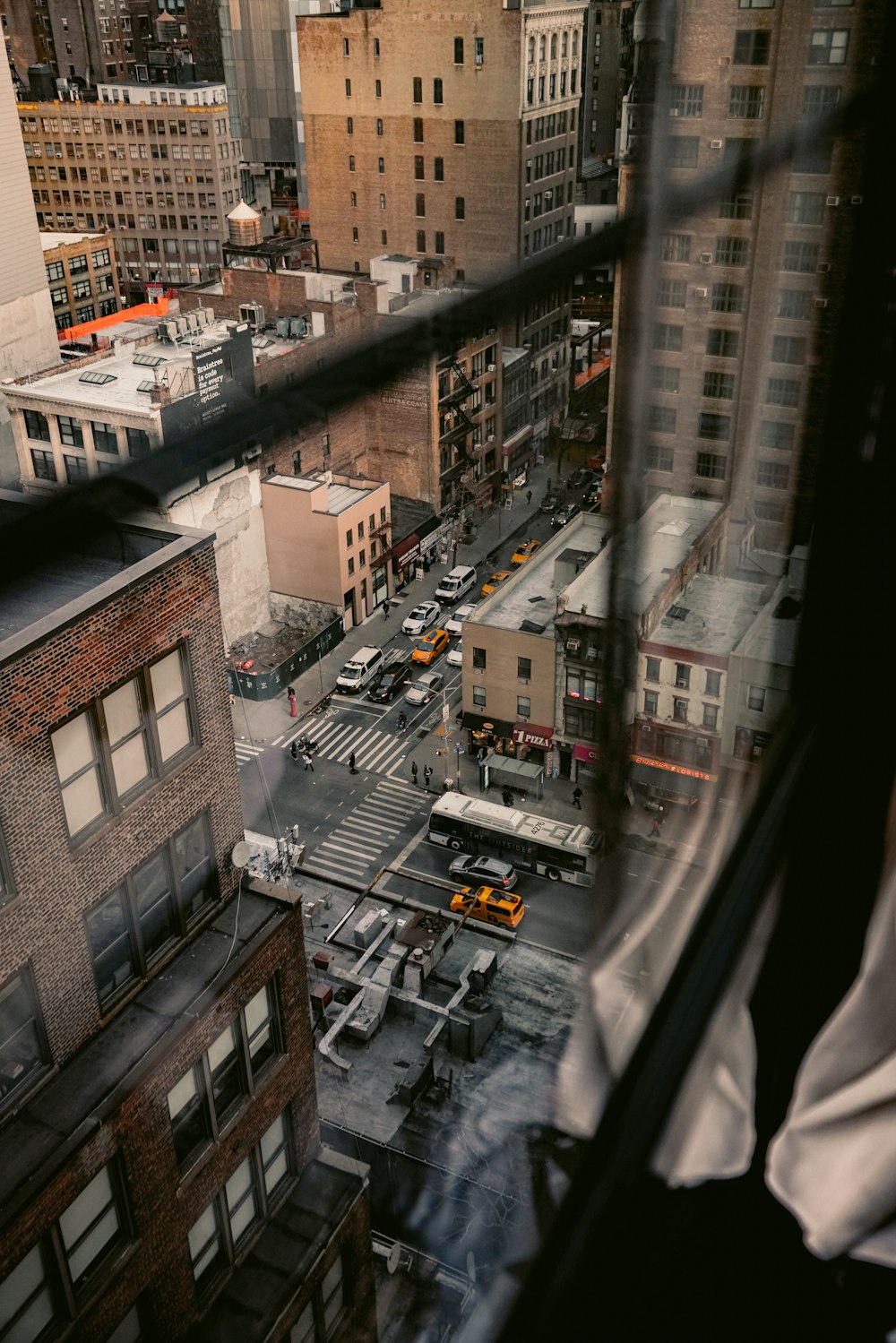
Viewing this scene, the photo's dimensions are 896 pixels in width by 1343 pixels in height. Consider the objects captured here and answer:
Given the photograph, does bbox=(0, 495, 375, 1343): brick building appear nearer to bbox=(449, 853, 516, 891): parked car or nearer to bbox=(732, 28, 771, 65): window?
bbox=(732, 28, 771, 65): window

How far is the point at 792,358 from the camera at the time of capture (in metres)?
1.39

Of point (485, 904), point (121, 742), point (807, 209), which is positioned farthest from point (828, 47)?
point (485, 904)

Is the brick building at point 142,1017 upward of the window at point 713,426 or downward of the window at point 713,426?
downward

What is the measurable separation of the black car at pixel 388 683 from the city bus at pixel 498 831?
134 centimetres

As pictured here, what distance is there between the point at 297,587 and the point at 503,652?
1.78 metres

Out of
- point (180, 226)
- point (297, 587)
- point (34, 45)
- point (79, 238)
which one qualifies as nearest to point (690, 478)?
point (297, 587)

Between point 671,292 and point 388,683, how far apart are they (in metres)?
7.08

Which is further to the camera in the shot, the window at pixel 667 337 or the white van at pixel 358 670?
the white van at pixel 358 670

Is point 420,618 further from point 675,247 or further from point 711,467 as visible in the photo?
point 675,247

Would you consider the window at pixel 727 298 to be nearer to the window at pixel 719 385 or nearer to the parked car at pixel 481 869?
the window at pixel 719 385

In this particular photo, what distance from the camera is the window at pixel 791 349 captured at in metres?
1.35

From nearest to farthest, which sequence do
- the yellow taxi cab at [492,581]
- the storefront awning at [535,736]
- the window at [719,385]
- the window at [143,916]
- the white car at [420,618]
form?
the window at [143,916] < the window at [719,385] < the storefront awning at [535,736] < the yellow taxi cab at [492,581] < the white car at [420,618]

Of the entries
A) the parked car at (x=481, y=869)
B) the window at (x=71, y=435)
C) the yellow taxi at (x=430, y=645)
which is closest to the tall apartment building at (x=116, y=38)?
the yellow taxi at (x=430, y=645)

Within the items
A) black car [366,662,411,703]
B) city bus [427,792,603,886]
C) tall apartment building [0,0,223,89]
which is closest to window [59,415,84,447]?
city bus [427,792,603,886]
